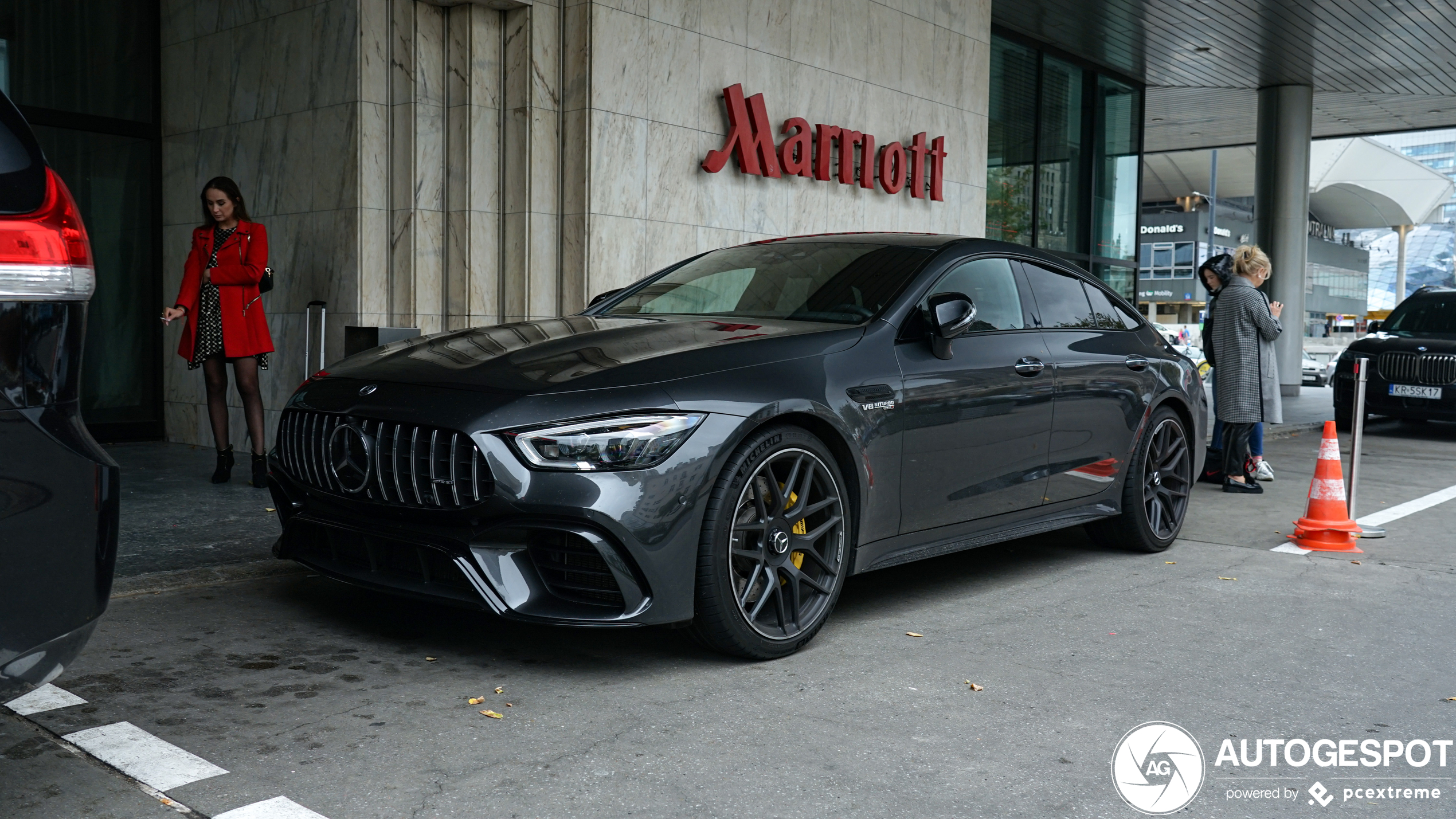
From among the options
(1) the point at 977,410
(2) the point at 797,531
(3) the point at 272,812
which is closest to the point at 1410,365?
(1) the point at 977,410

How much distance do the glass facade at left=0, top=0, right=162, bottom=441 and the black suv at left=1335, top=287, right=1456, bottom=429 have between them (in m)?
12.7

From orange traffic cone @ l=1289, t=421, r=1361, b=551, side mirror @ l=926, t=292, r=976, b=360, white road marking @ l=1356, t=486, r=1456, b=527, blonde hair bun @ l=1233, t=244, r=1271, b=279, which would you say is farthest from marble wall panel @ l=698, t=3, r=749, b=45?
side mirror @ l=926, t=292, r=976, b=360

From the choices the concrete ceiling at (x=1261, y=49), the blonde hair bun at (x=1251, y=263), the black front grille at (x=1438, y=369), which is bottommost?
the black front grille at (x=1438, y=369)

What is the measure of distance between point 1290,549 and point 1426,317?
10.2 metres

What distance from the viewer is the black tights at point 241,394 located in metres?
7.39

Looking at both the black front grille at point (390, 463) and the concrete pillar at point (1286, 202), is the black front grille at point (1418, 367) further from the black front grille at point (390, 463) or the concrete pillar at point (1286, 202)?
the black front grille at point (390, 463)

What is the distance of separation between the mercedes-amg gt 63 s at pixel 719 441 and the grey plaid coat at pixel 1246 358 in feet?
11.0

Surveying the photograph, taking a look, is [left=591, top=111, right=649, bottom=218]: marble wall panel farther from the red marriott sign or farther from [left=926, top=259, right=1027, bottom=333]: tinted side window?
[left=926, top=259, right=1027, bottom=333]: tinted side window

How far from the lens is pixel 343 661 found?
4.02m

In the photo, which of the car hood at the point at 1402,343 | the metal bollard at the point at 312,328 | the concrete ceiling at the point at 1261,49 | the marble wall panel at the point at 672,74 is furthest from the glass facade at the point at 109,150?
the car hood at the point at 1402,343

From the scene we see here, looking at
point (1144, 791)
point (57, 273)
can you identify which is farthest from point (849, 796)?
point (57, 273)

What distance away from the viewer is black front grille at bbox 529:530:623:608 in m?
3.70

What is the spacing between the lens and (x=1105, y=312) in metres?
6.20

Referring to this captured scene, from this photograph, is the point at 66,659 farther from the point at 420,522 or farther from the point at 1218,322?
the point at 1218,322
